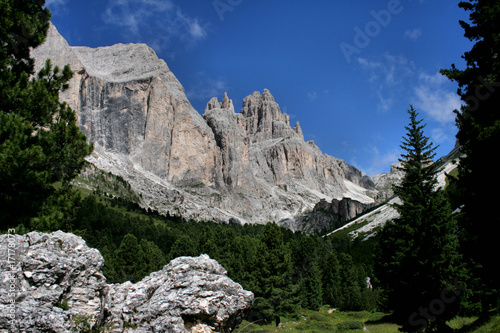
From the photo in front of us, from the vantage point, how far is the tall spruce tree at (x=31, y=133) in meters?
12.6

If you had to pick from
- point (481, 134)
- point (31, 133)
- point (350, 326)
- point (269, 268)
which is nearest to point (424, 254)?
point (481, 134)

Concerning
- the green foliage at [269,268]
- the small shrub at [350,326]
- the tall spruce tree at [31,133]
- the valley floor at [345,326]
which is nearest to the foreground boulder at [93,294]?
the tall spruce tree at [31,133]

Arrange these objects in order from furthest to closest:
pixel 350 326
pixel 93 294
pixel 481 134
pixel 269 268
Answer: pixel 269 268 → pixel 350 326 → pixel 481 134 → pixel 93 294

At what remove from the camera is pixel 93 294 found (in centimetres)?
1062

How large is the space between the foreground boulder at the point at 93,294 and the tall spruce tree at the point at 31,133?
3.71 meters

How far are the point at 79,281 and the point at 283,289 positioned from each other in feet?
106

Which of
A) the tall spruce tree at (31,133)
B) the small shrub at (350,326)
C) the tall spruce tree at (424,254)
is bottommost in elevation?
the small shrub at (350,326)

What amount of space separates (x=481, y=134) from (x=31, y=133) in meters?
17.9

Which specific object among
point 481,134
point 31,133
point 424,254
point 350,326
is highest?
point 31,133

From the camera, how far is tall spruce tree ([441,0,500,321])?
13.2 metres

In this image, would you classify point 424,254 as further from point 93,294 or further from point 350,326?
point 93,294

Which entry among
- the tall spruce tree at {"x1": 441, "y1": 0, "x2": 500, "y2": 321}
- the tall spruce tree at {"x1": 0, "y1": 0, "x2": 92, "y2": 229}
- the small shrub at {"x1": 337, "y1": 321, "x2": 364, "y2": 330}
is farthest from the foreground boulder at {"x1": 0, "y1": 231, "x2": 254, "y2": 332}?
the small shrub at {"x1": 337, "y1": 321, "x2": 364, "y2": 330}

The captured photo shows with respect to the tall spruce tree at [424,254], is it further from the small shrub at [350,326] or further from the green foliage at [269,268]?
the green foliage at [269,268]

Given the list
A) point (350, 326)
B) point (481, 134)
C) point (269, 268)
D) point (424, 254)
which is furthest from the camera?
point (269, 268)
